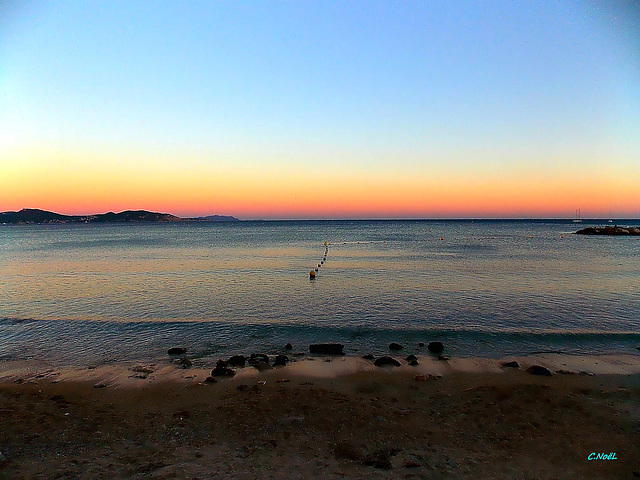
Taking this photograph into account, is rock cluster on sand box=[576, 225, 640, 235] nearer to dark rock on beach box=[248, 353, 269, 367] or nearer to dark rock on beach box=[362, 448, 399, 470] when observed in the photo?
dark rock on beach box=[248, 353, 269, 367]

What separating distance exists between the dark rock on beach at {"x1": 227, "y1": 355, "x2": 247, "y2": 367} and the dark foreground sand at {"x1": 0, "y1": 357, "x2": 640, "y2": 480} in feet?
2.03

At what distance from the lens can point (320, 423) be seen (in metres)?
10.0

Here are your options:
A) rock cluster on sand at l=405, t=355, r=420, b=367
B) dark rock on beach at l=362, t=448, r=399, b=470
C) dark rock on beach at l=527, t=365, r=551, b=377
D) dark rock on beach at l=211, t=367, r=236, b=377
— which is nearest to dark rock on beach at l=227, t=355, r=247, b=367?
dark rock on beach at l=211, t=367, r=236, b=377

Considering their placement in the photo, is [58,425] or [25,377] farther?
[25,377]

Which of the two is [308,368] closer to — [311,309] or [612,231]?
[311,309]

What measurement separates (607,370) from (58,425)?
16.9 metres

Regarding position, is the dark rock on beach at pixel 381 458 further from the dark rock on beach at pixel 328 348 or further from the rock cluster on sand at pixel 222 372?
the dark rock on beach at pixel 328 348

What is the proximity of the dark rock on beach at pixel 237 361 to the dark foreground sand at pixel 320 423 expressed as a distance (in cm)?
62

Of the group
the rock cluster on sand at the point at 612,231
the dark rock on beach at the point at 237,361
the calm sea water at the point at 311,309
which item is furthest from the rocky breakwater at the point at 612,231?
the dark rock on beach at the point at 237,361

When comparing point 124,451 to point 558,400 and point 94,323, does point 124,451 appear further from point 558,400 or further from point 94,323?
point 94,323

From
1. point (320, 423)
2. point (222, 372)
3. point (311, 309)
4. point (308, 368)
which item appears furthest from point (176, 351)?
point (311, 309)

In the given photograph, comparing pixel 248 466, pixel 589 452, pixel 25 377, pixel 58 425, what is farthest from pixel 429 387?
pixel 25 377

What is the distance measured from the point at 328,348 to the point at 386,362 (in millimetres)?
2648

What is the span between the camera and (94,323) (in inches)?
813
